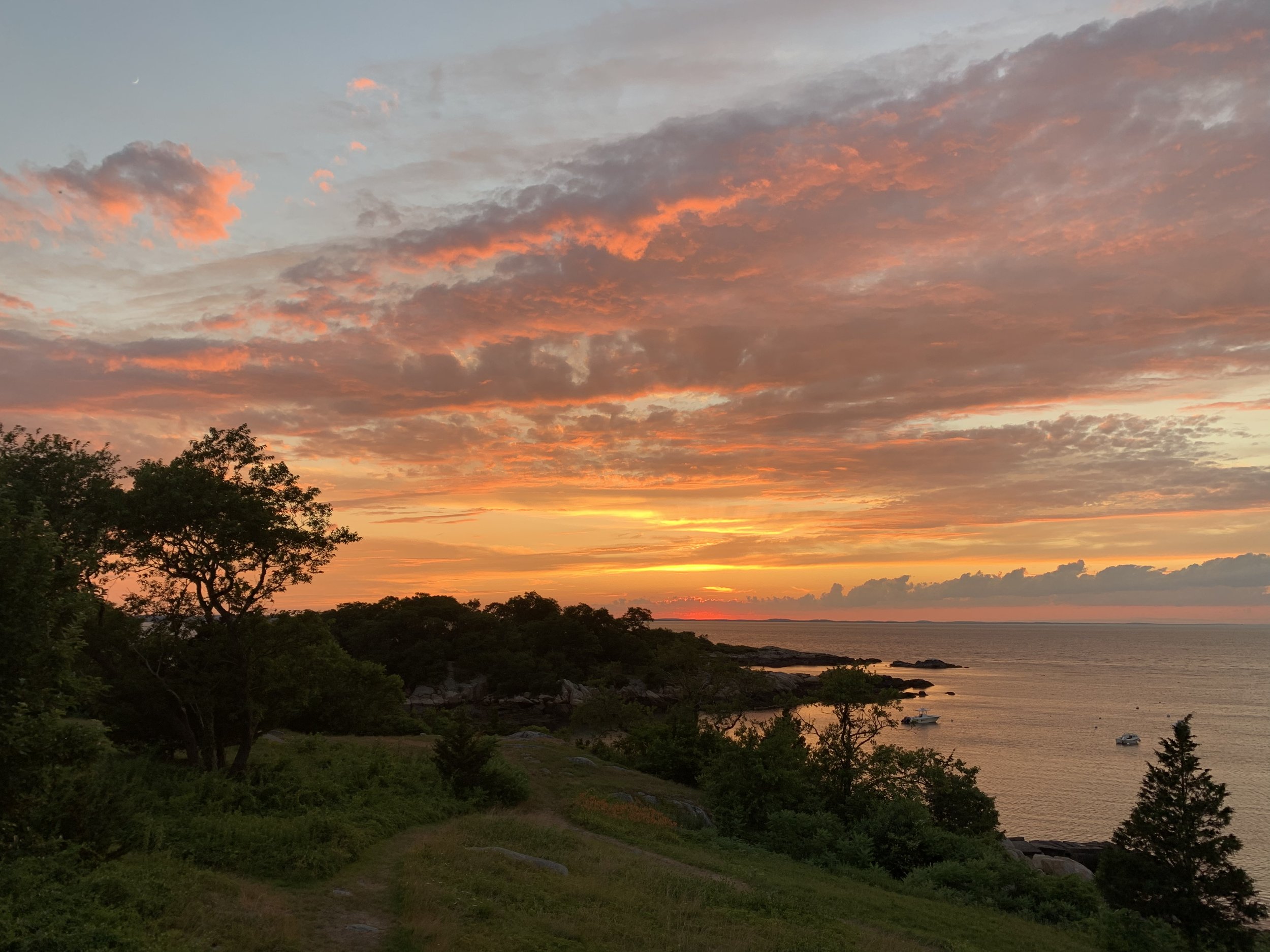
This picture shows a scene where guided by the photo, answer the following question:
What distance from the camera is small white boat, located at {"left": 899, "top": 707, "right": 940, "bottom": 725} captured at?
4126 inches

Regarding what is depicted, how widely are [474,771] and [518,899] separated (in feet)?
45.0

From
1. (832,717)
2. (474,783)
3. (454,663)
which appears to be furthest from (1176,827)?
(454,663)

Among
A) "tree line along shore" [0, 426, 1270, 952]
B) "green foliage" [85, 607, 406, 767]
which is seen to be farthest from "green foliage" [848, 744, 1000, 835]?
"green foliage" [85, 607, 406, 767]

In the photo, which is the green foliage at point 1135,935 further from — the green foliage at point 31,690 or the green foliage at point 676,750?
the green foliage at point 31,690

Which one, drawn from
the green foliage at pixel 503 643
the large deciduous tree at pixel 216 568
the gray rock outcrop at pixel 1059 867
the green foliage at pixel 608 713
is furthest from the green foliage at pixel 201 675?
the green foliage at pixel 503 643

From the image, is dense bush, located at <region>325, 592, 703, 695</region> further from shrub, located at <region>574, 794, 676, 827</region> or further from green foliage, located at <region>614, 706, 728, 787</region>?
shrub, located at <region>574, 794, 676, 827</region>

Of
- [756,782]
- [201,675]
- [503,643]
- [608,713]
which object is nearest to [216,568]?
[201,675]

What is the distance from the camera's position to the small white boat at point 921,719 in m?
105

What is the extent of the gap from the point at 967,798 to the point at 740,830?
12.4 m

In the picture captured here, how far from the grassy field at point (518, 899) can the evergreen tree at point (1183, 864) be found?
9.84 ft

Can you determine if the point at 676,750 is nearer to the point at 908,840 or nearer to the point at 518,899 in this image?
the point at 908,840

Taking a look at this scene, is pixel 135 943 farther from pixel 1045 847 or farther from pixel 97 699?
pixel 1045 847

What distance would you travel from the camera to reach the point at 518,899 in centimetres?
1788

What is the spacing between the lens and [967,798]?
126 ft
